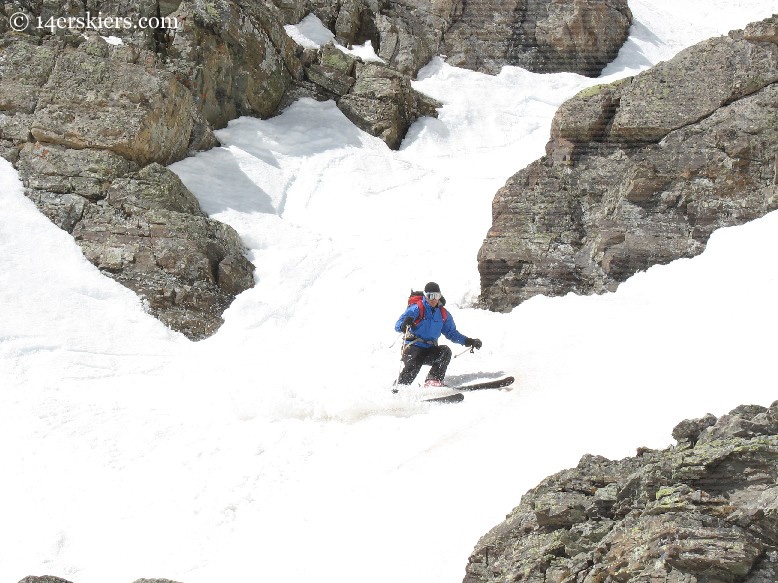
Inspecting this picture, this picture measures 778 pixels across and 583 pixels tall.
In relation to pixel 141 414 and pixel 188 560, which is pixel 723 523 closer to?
pixel 188 560

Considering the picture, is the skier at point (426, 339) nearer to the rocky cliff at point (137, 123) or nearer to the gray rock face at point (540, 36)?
the rocky cliff at point (137, 123)

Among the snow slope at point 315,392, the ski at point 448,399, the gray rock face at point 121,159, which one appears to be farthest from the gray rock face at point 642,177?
the gray rock face at point 121,159

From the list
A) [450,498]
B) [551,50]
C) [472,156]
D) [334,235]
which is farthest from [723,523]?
[551,50]

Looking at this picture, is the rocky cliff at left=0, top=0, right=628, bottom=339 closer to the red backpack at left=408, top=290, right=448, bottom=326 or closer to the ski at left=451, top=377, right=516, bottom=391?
the red backpack at left=408, top=290, right=448, bottom=326

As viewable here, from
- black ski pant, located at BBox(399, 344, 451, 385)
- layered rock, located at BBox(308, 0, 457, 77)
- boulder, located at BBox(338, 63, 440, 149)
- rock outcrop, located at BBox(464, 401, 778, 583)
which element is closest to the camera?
rock outcrop, located at BBox(464, 401, 778, 583)

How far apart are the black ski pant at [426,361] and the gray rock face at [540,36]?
2043 cm

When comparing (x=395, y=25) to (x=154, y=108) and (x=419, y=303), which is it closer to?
(x=154, y=108)

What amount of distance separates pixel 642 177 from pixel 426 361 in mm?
6446

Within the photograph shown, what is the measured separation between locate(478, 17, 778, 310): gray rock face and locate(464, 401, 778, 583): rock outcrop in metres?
8.85

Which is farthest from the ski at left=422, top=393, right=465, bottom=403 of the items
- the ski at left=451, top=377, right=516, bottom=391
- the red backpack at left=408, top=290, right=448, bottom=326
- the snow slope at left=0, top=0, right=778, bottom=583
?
the red backpack at left=408, top=290, right=448, bottom=326

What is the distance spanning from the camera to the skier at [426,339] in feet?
42.1

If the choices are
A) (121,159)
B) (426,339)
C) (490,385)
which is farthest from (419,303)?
(121,159)

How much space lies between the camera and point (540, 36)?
32312 mm

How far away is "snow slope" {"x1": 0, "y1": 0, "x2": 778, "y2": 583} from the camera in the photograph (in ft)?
29.6
